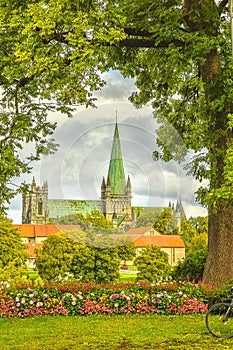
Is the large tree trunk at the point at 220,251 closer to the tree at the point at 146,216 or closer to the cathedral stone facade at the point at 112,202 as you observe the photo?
the tree at the point at 146,216

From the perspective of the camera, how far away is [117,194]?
45.8 feet

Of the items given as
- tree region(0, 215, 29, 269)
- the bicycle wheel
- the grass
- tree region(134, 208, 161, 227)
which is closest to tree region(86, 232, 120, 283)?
tree region(0, 215, 29, 269)

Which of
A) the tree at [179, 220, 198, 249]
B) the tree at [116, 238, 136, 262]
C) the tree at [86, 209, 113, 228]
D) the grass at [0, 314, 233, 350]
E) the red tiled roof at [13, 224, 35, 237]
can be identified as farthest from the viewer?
the red tiled roof at [13, 224, 35, 237]

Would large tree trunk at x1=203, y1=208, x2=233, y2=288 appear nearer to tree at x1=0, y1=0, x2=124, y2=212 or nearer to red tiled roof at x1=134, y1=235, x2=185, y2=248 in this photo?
tree at x1=0, y1=0, x2=124, y2=212

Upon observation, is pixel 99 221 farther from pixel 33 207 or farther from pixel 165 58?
pixel 165 58

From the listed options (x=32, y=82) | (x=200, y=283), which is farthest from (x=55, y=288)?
(x=32, y=82)

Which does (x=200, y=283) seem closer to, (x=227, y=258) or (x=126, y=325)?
(x=227, y=258)

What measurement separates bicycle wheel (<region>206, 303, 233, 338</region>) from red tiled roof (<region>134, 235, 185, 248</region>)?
54.9 feet

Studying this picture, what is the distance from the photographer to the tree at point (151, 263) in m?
25.0

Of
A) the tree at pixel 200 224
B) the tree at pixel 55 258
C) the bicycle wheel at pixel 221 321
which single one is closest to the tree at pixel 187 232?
the tree at pixel 200 224

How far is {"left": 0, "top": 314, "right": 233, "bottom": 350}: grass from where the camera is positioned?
891 centimetres

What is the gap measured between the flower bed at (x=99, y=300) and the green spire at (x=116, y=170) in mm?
2594

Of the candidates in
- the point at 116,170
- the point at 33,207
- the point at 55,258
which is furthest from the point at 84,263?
the point at 116,170

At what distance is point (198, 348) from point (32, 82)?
9959 millimetres
